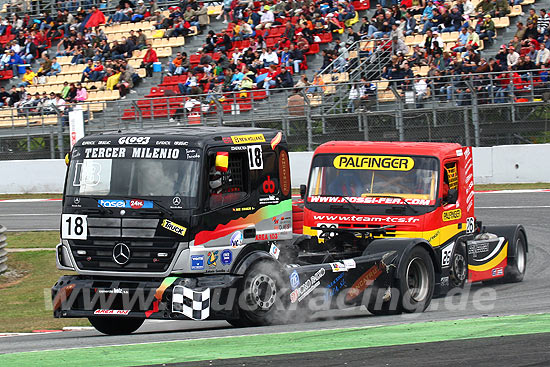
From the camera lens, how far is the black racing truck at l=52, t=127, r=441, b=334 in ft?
30.9

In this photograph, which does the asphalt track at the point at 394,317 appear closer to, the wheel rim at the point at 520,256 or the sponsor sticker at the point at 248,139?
the wheel rim at the point at 520,256

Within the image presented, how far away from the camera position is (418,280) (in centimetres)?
1105

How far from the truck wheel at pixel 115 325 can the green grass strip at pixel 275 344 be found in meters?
2.13

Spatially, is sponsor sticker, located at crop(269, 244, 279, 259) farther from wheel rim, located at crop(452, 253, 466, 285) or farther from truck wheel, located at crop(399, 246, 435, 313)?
wheel rim, located at crop(452, 253, 466, 285)

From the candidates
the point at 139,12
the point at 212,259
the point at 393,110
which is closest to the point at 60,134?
the point at 139,12

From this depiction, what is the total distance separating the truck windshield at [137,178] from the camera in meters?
9.47

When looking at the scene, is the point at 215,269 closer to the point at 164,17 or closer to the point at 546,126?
the point at 546,126

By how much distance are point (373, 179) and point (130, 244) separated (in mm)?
3828

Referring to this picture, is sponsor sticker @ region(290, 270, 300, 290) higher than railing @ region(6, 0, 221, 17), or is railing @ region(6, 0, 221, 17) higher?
railing @ region(6, 0, 221, 17)

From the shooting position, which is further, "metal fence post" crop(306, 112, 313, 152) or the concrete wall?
"metal fence post" crop(306, 112, 313, 152)

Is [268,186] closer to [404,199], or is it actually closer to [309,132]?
[404,199]

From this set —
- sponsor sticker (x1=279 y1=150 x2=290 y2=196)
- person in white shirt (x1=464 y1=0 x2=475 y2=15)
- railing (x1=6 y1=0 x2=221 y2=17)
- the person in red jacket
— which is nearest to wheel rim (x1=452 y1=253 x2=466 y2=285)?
sponsor sticker (x1=279 y1=150 x2=290 y2=196)

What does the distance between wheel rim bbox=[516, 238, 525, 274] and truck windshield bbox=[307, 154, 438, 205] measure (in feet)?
7.72

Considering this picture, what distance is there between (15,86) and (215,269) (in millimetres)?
26189
